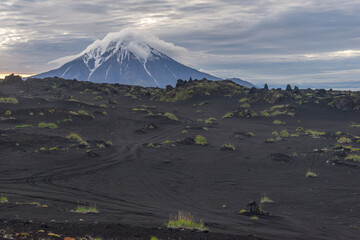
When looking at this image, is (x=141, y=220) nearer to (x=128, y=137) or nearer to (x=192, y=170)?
(x=192, y=170)

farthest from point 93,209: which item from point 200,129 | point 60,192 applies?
point 200,129

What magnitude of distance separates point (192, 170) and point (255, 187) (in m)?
5.54

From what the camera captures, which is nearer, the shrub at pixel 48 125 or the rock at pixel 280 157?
the rock at pixel 280 157

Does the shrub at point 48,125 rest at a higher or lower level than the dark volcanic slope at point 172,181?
higher

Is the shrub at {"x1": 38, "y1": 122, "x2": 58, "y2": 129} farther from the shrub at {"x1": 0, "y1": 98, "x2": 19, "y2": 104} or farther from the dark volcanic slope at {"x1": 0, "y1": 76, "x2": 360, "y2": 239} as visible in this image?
the shrub at {"x1": 0, "y1": 98, "x2": 19, "y2": 104}

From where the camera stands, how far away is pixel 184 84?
334ft

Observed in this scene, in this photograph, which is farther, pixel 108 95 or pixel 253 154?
pixel 108 95

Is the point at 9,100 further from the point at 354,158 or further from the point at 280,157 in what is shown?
the point at 354,158

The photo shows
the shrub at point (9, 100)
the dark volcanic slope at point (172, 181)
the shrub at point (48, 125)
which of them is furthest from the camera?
the shrub at point (9, 100)

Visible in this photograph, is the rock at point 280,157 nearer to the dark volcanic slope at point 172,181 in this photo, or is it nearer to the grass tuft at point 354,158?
the dark volcanic slope at point 172,181

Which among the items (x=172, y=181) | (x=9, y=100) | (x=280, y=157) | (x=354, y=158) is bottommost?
(x=172, y=181)

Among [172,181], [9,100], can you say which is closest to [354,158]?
[172,181]

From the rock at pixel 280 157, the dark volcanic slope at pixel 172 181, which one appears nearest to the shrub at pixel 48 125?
the dark volcanic slope at pixel 172 181

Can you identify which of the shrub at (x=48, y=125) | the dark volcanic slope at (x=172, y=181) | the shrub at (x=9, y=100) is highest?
the shrub at (x=9, y=100)
